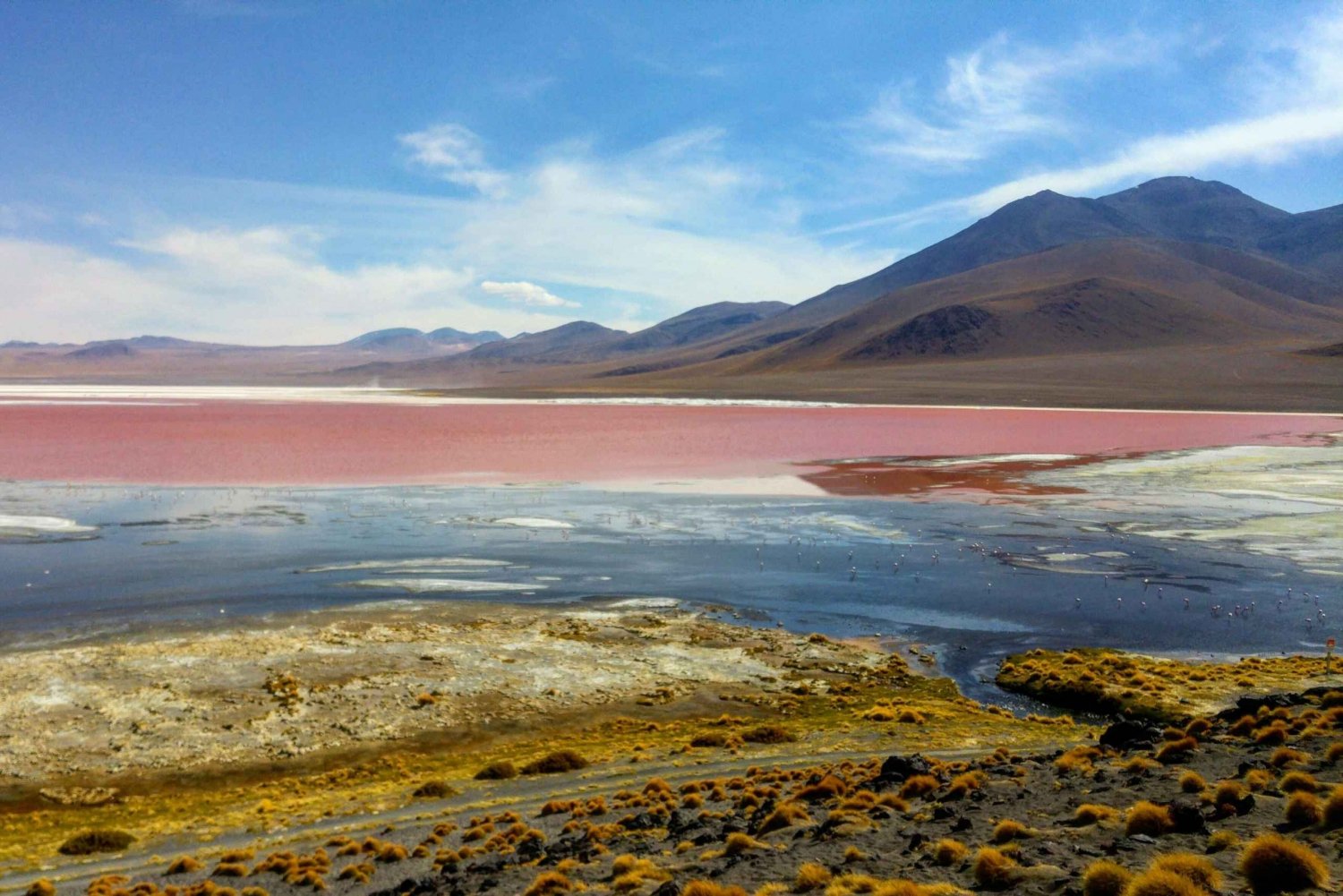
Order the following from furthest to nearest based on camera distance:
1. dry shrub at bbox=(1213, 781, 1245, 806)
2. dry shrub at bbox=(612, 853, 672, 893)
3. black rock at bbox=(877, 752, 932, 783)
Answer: black rock at bbox=(877, 752, 932, 783) → dry shrub at bbox=(1213, 781, 1245, 806) → dry shrub at bbox=(612, 853, 672, 893)

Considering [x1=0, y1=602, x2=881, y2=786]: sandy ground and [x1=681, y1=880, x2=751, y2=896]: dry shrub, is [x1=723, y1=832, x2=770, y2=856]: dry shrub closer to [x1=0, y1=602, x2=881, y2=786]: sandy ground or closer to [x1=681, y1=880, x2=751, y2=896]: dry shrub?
[x1=681, y1=880, x2=751, y2=896]: dry shrub

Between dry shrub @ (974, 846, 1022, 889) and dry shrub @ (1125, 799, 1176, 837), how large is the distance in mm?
1613

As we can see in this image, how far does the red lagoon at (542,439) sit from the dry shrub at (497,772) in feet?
112

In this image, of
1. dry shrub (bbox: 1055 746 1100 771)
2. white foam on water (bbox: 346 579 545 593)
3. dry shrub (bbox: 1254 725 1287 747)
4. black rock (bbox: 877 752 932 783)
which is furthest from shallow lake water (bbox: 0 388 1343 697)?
dry shrub (bbox: 1254 725 1287 747)

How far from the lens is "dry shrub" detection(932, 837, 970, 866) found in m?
10.2

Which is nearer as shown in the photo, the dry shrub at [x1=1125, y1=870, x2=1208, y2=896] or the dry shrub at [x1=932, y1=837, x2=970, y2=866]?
the dry shrub at [x1=1125, y1=870, x2=1208, y2=896]

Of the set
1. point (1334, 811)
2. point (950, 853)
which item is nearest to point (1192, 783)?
point (1334, 811)

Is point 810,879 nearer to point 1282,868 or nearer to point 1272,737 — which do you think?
point 1282,868

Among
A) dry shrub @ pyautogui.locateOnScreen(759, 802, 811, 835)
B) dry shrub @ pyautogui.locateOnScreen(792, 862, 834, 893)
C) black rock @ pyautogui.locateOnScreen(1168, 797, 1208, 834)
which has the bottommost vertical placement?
dry shrub @ pyautogui.locateOnScreen(759, 802, 811, 835)

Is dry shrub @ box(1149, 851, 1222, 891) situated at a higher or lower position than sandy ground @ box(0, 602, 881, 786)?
higher

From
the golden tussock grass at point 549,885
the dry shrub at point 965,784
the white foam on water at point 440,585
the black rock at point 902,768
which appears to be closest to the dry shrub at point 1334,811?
the dry shrub at point 965,784

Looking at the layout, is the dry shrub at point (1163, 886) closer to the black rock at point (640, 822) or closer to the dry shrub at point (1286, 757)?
the dry shrub at point (1286, 757)

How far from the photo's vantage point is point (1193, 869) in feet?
27.3

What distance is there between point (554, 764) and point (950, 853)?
839 centimetres
